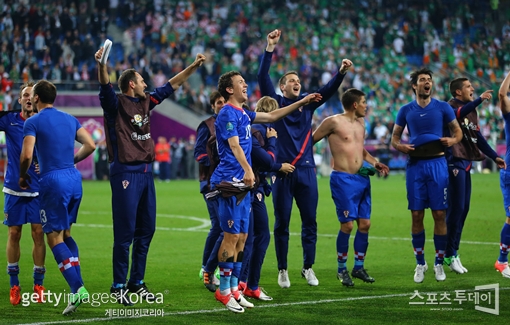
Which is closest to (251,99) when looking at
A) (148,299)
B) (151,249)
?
(151,249)

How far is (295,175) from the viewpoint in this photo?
9531 millimetres

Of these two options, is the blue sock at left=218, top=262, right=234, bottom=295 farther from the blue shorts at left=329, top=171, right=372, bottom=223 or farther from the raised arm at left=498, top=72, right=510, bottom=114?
the raised arm at left=498, top=72, right=510, bottom=114

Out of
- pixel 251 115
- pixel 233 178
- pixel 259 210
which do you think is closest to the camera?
pixel 233 178

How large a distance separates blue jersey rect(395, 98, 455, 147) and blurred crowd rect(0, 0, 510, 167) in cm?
2363

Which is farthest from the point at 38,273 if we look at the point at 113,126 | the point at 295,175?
the point at 295,175

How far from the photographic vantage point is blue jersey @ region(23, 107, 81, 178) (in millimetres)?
7801

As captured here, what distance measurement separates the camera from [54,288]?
930cm

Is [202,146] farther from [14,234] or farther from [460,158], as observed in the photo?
[460,158]

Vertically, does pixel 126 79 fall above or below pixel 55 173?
above

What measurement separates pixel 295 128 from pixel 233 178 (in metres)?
1.97

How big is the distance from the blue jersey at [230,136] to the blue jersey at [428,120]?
290 cm

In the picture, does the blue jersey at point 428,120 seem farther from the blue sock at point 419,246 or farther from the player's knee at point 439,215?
the blue sock at point 419,246

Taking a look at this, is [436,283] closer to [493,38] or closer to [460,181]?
[460,181]

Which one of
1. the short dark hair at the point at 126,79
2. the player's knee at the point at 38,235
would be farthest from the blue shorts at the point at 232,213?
the player's knee at the point at 38,235
